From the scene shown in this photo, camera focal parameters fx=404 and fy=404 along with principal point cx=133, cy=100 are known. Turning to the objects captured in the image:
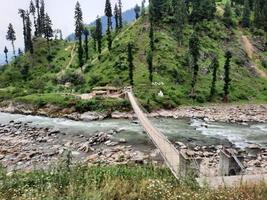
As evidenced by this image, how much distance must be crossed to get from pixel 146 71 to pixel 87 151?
132 feet

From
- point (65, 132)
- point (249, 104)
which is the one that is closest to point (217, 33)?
point (249, 104)

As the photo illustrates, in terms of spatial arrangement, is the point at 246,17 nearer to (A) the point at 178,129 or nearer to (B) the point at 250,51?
(B) the point at 250,51

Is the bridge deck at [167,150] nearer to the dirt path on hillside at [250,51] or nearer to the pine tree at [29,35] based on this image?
the dirt path on hillside at [250,51]

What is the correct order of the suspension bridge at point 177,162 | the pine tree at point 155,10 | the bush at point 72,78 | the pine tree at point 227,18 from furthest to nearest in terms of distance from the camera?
1. the pine tree at point 227,18
2. the pine tree at point 155,10
3. the bush at point 72,78
4. the suspension bridge at point 177,162

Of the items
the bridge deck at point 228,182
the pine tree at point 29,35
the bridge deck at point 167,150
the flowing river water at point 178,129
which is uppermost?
the pine tree at point 29,35

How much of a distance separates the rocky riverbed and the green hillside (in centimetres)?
1802

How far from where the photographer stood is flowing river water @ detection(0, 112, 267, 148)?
135 ft

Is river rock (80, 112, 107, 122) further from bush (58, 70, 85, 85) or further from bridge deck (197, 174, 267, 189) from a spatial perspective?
bridge deck (197, 174, 267, 189)

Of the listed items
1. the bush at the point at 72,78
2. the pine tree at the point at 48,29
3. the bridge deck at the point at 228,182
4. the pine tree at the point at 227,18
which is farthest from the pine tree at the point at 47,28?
the bridge deck at the point at 228,182

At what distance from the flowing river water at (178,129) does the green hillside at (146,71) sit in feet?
25.5

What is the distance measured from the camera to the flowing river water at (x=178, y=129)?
41250mm

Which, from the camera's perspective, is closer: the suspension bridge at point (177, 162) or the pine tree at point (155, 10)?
the suspension bridge at point (177, 162)

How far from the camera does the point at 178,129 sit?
157 feet

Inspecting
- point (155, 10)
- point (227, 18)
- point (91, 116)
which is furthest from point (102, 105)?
point (227, 18)
